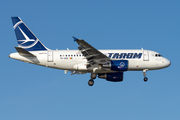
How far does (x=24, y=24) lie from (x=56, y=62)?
Answer: 978 cm

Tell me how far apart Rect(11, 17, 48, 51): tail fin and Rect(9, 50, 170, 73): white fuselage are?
6.23 ft

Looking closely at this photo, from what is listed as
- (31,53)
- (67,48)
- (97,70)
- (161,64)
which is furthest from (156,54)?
(31,53)

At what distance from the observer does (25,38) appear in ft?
190

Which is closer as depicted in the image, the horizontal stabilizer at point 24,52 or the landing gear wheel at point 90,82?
the horizontal stabilizer at point 24,52

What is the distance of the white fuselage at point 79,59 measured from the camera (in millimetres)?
55156

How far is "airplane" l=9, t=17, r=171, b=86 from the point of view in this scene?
54.1 m

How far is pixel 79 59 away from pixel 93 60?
8.99ft

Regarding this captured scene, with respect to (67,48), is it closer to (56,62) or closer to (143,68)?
(56,62)

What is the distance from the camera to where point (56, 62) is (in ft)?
183

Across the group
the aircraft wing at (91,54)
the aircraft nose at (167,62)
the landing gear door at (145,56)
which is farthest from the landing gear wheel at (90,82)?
the aircraft nose at (167,62)

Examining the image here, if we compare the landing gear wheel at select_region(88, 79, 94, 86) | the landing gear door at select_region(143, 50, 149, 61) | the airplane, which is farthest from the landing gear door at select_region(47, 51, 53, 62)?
the landing gear door at select_region(143, 50, 149, 61)

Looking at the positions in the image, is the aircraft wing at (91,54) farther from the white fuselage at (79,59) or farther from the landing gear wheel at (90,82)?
the landing gear wheel at (90,82)

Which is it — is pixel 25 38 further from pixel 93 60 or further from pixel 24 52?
pixel 93 60

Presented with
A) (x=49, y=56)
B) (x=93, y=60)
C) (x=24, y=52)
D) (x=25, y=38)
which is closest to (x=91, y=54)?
(x=93, y=60)
